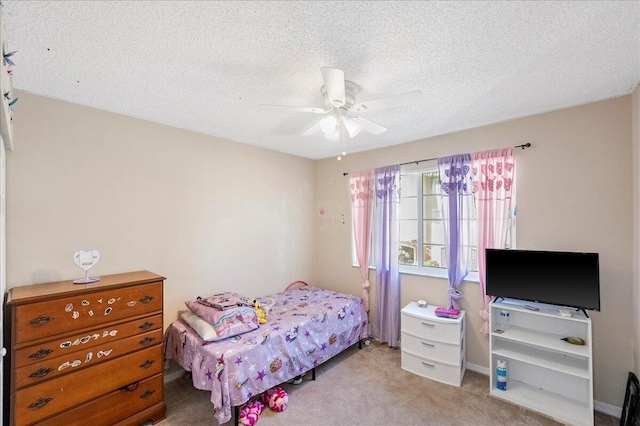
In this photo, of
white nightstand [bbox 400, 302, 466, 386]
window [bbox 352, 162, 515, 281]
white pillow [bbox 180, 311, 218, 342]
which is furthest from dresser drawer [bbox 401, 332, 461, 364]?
white pillow [bbox 180, 311, 218, 342]

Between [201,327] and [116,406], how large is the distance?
2.37 feet

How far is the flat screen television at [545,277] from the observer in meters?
2.12

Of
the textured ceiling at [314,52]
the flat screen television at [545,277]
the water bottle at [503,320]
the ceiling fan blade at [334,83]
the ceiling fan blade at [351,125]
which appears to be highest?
the textured ceiling at [314,52]

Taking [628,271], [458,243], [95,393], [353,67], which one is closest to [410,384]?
[458,243]

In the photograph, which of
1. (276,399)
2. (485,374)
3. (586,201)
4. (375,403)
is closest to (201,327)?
(276,399)

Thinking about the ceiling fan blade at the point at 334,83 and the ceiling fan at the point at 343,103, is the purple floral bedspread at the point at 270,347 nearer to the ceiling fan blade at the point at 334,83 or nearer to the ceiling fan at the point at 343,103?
the ceiling fan at the point at 343,103

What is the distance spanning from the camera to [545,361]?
7.50 feet

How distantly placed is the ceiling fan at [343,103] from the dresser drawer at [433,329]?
198 cm

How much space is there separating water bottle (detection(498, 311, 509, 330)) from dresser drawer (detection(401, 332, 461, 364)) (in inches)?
17.2

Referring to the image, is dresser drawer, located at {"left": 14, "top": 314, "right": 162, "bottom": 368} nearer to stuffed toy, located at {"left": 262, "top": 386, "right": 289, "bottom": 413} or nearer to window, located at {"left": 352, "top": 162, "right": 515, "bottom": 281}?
stuffed toy, located at {"left": 262, "top": 386, "right": 289, "bottom": 413}

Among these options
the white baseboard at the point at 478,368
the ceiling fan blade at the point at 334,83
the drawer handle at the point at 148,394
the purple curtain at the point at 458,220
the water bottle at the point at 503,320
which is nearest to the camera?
the ceiling fan blade at the point at 334,83

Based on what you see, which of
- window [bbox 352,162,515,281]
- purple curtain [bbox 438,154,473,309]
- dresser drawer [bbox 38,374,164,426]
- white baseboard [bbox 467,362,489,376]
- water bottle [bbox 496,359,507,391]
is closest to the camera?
dresser drawer [bbox 38,374,164,426]

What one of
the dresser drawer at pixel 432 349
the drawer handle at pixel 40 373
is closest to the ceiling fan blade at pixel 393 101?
the dresser drawer at pixel 432 349

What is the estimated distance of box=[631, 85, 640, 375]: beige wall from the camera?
2004mm
